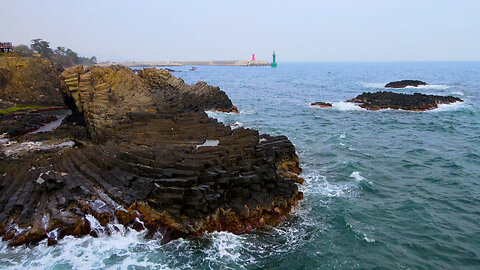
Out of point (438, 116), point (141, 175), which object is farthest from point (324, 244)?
point (438, 116)

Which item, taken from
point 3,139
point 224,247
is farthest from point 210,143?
Answer: point 3,139

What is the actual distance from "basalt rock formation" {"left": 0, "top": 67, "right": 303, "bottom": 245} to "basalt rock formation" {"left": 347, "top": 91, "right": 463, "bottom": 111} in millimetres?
33276

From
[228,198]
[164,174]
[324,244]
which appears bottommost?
[324,244]

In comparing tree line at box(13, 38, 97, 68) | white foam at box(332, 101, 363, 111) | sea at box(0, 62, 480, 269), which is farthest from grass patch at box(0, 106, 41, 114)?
tree line at box(13, 38, 97, 68)

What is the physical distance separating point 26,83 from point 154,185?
4380 centimetres

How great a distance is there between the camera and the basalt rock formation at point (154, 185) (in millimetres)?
15867

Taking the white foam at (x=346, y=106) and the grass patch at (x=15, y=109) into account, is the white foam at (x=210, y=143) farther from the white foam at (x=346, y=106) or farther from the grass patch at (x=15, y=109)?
the grass patch at (x=15, y=109)

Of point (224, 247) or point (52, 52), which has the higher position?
point (52, 52)

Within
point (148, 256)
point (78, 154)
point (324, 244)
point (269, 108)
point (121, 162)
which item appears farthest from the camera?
point (269, 108)

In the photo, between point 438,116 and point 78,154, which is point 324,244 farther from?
point 438,116

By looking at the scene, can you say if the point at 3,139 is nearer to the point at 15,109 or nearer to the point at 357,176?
the point at 15,109

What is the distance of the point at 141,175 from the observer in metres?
17.9

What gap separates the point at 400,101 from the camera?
5172 centimetres

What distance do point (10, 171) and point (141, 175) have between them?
8605 mm
